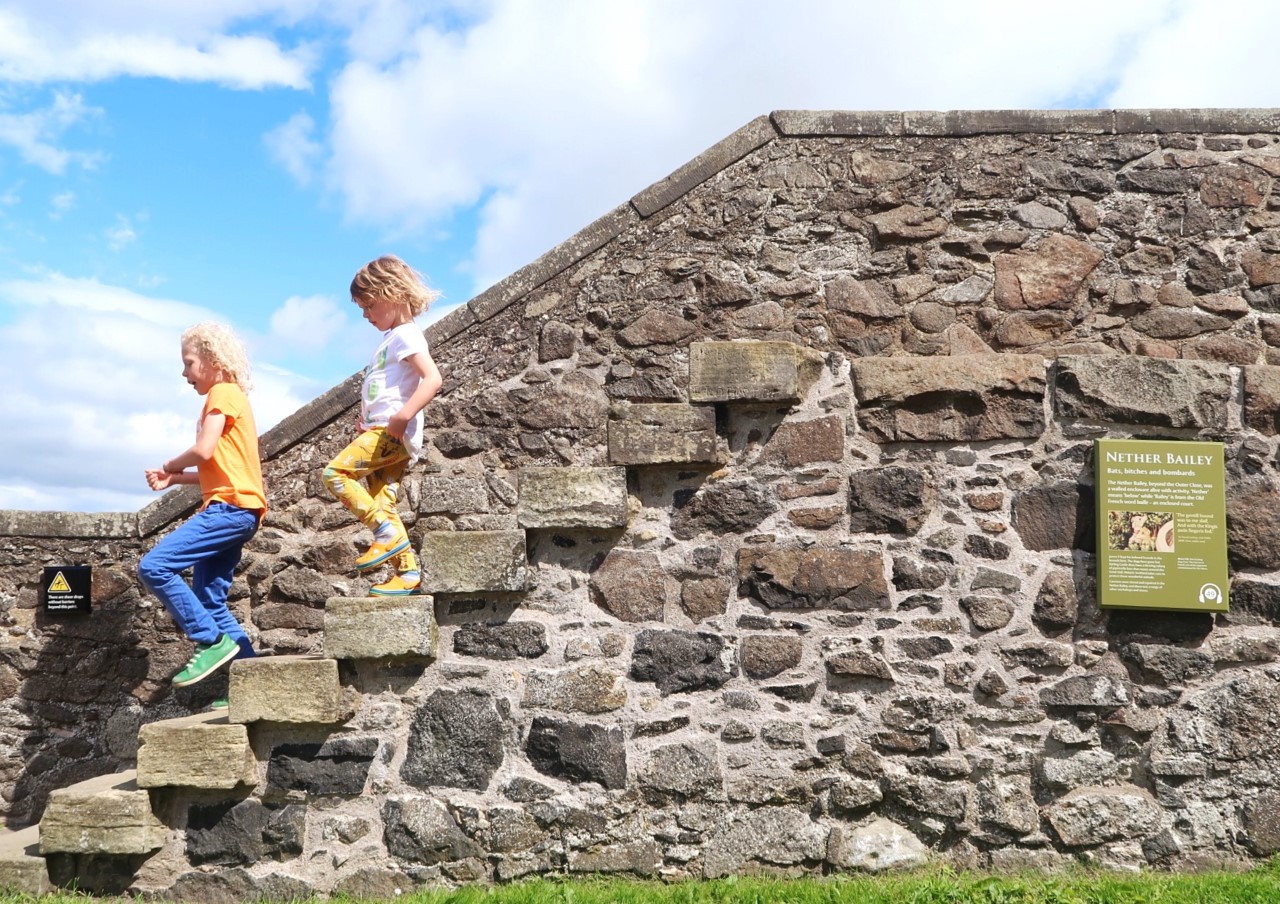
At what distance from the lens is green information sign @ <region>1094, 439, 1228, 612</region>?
4.67 metres

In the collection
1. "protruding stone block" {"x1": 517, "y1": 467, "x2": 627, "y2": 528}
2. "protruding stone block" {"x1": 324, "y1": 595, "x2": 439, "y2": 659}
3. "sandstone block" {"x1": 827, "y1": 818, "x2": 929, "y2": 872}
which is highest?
"protruding stone block" {"x1": 517, "y1": 467, "x2": 627, "y2": 528}

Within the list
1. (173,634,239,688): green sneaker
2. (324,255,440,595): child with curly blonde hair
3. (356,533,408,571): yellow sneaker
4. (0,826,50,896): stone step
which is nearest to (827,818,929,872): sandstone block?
(324,255,440,595): child with curly blonde hair

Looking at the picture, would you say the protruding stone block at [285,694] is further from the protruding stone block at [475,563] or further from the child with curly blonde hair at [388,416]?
the protruding stone block at [475,563]

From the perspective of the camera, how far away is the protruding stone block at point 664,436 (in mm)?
4711

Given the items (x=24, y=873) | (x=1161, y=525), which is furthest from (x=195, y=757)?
(x=1161, y=525)

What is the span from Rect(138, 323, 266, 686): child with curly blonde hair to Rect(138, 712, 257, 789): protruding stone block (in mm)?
295

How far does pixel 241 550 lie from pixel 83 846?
1466 mm

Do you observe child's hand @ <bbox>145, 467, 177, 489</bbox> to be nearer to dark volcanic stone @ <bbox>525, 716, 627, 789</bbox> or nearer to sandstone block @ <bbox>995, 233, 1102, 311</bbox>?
dark volcanic stone @ <bbox>525, 716, 627, 789</bbox>

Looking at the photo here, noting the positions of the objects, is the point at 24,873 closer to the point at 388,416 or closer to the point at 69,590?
the point at 69,590

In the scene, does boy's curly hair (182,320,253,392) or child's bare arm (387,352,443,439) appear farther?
boy's curly hair (182,320,253,392)

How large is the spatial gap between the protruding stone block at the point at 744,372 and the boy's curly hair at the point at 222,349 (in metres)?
2.16

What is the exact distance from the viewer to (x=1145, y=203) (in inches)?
197

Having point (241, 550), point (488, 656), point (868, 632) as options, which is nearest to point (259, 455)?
point (241, 550)

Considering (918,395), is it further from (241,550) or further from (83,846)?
(83,846)
